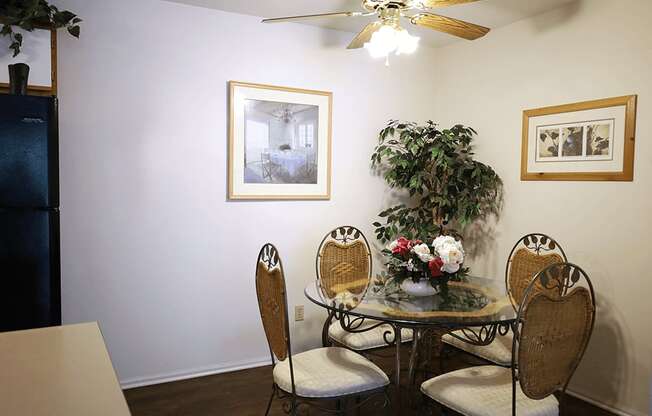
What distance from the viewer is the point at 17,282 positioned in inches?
89.4

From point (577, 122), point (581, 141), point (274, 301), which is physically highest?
point (577, 122)

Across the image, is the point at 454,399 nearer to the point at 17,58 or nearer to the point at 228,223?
the point at 228,223

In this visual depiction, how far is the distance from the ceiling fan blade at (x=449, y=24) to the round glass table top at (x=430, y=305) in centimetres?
138

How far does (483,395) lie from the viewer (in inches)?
80.0

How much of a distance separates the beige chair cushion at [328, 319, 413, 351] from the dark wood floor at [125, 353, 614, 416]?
1.25 feet

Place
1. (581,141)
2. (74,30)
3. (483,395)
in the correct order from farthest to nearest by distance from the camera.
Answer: (581,141) < (74,30) < (483,395)

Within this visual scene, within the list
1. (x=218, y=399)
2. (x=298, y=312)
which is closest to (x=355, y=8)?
(x=298, y=312)

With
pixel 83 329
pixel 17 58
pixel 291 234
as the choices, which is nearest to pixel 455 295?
pixel 291 234

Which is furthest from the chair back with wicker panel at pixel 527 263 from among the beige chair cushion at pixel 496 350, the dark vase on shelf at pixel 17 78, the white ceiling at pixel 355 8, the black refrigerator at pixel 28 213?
the dark vase on shelf at pixel 17 78

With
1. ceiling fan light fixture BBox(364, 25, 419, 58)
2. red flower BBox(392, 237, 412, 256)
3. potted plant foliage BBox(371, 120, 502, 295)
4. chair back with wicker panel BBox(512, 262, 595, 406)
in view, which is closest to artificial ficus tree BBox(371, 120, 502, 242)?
potted plant foliage BBox(371, 120, 502, 295)

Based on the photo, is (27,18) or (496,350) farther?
(496,350)

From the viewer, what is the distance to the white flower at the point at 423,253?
2383 mm

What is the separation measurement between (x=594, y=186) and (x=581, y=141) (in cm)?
30

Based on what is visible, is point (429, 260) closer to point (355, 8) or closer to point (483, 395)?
point (483, 395)
